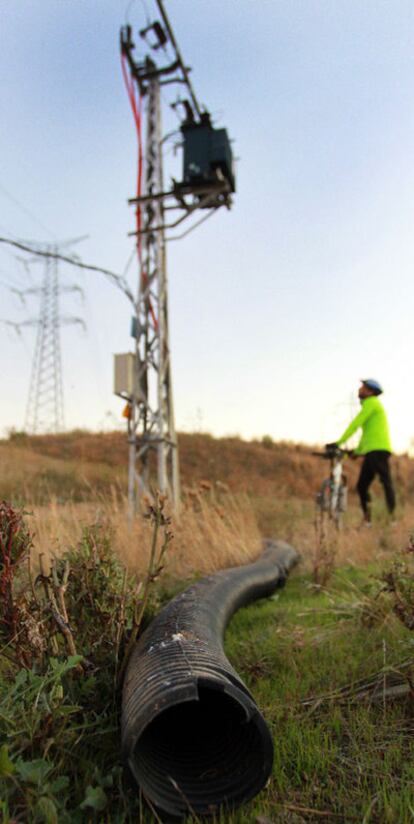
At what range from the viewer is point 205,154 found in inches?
369

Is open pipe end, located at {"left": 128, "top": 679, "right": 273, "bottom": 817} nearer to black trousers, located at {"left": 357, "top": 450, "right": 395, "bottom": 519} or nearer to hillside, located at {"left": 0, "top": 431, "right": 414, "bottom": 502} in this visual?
black trousers, located at {"left": 357, "top": 450, "right": 395, "bottom": 519}

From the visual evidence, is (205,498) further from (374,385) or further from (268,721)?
(268,721)

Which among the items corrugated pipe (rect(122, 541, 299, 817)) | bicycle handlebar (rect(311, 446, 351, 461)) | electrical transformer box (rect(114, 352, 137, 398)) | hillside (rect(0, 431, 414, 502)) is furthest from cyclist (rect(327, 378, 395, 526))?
hillside (rect(0, 431, 414, 502))

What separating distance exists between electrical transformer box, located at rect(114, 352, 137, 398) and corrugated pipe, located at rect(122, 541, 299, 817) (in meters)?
6.88

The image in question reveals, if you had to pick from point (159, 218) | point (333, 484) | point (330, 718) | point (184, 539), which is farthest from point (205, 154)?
point (330, 718)

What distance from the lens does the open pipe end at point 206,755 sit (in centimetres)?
159

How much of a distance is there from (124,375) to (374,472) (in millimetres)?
4008

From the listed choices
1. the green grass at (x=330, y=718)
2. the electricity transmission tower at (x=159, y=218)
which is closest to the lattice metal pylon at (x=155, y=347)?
the electricity transmission tower at (x=159, y=218)

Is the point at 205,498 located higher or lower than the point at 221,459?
higher

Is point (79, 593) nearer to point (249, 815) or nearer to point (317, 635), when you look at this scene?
point (249, 815)

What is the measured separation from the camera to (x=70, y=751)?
167 centimetres

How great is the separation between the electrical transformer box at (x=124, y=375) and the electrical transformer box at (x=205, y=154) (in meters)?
3.03

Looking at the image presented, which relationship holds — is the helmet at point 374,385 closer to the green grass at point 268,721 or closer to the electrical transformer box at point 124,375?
the electrical transformer box at point 124,375

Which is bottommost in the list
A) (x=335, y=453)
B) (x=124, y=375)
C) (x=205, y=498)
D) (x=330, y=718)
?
(x=330, y=718)
